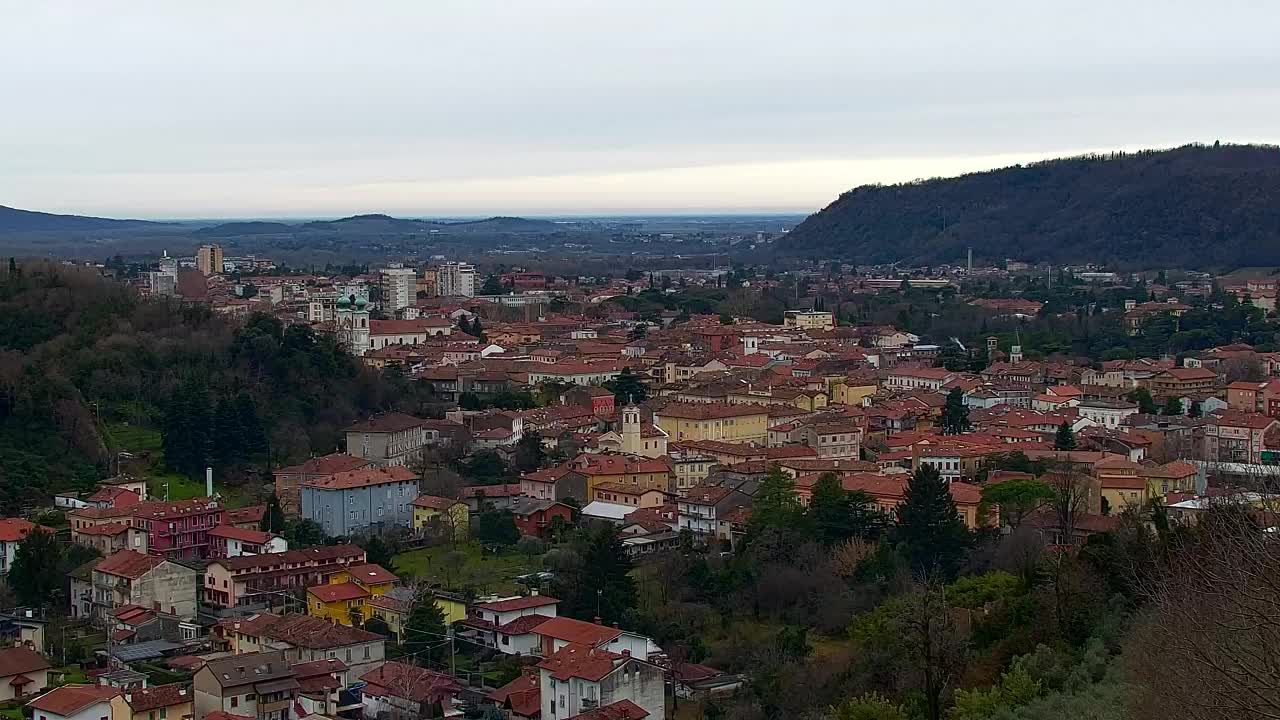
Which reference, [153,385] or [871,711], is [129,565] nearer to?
[153,385]

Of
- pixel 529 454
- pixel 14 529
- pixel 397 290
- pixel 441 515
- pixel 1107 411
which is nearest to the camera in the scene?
pixel 14 529

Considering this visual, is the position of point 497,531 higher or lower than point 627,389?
lower

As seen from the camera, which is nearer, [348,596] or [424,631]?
[424,631]

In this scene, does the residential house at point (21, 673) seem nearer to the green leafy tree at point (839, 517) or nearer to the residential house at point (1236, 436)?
the green leafy tree at point (839, 517)

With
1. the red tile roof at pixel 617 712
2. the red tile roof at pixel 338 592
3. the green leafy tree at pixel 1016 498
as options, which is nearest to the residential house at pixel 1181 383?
the green leafy tree at pixel 1016 498

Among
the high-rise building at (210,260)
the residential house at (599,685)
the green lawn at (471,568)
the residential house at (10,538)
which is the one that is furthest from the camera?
the high-rise building at (210,260)

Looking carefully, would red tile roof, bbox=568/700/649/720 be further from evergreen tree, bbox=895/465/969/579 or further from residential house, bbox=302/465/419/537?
residential house, bbox=302/465/419/537

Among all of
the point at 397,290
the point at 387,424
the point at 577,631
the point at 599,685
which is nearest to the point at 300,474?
the point at 387,424
